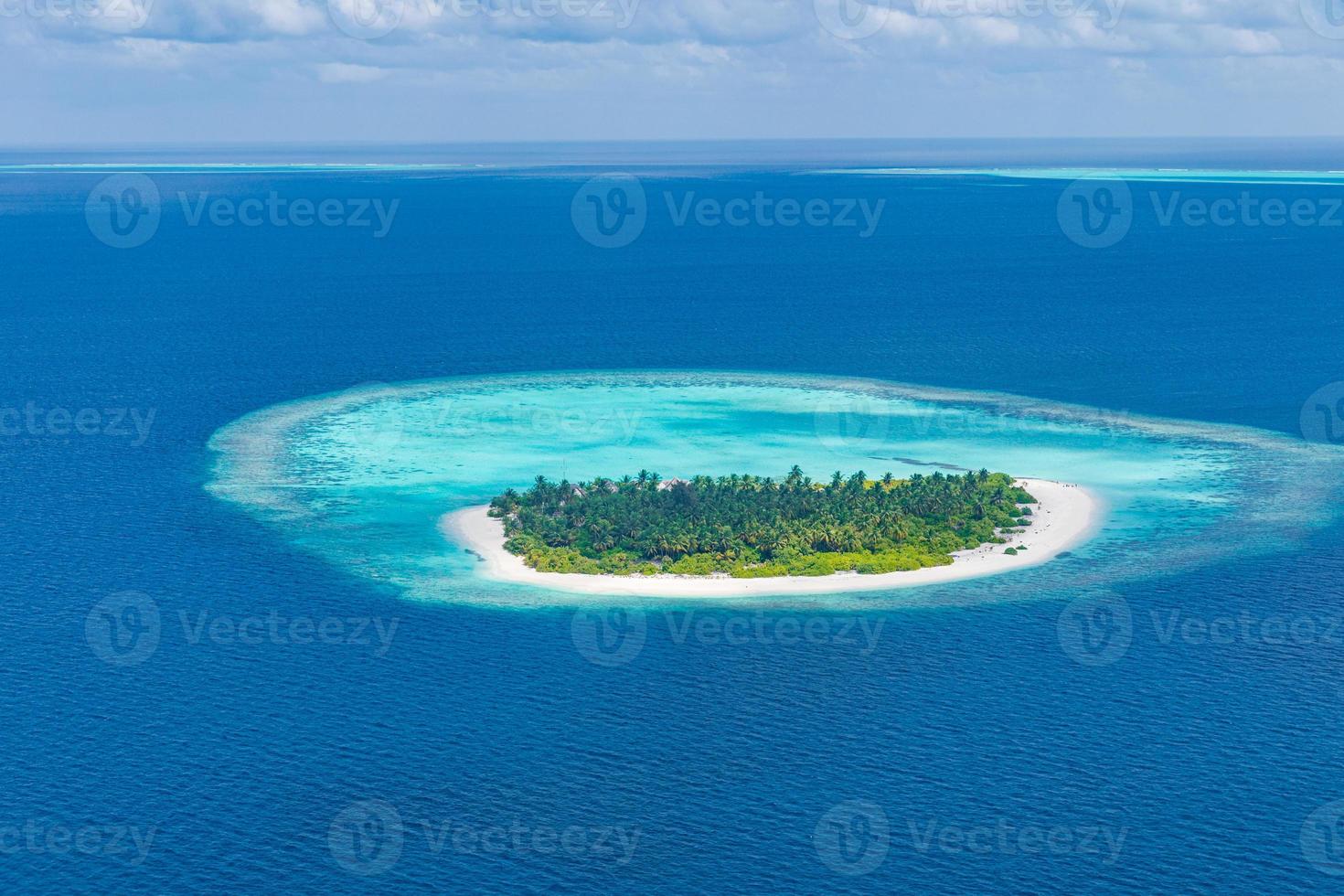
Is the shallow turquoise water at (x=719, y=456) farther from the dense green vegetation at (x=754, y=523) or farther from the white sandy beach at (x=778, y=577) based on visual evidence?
the dense green vegetation at (x=754, y=523)

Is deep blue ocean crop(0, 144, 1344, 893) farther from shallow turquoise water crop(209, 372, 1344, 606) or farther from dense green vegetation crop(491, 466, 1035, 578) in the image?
dense green vegetation crop(491, 466, 1035, 578)

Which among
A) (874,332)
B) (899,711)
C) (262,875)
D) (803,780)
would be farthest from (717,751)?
(874,332)

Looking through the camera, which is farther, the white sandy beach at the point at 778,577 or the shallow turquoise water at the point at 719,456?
the shallow turquoise water at the point at 719,456

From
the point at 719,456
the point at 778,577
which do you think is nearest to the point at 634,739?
the point at 778,577

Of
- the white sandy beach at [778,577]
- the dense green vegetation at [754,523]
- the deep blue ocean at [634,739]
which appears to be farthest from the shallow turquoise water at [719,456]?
the dense green vegetation at [754,523]

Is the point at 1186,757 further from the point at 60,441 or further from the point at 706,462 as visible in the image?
the point at 60,441

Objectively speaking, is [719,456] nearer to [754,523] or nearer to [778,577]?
[754,523]

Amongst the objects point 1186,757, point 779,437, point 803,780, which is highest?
point 779,437

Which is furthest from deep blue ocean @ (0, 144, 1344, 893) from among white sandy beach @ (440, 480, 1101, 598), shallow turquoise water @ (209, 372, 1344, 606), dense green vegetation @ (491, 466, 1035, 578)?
dense green vegetation @ (491, 466, 1035, 578)
